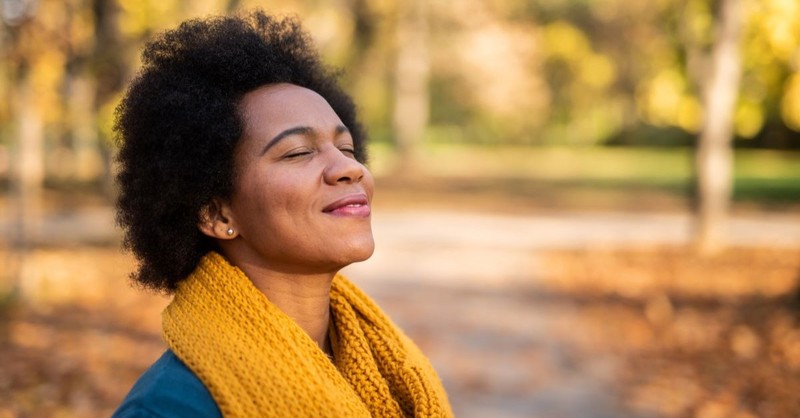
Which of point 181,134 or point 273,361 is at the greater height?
point 181,134

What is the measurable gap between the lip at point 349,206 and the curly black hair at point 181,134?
0.26 meters

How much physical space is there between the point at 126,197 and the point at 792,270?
35.9ft

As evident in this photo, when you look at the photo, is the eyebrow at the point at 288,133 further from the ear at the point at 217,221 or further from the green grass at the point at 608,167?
the green grass at the point at 608,167

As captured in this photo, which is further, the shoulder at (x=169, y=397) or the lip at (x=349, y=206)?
the lip at (x=349, y=206)

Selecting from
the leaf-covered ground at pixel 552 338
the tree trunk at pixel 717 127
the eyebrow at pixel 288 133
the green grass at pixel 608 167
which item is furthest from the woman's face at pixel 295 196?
the green grass at pixel 608 167

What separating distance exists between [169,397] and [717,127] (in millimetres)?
11819

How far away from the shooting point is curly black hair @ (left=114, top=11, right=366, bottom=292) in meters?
2.06

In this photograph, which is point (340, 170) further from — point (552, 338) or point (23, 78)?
point (23, 78)

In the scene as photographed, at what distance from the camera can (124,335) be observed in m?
7.90

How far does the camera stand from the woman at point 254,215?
6.22 feet

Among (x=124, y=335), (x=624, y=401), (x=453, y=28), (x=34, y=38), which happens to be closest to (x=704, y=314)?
(x=624, y=401)

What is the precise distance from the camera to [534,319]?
9164mm

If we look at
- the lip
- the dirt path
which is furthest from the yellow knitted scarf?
the dirt path

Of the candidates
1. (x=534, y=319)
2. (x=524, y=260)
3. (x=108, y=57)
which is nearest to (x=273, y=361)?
(x=534, y=319)
